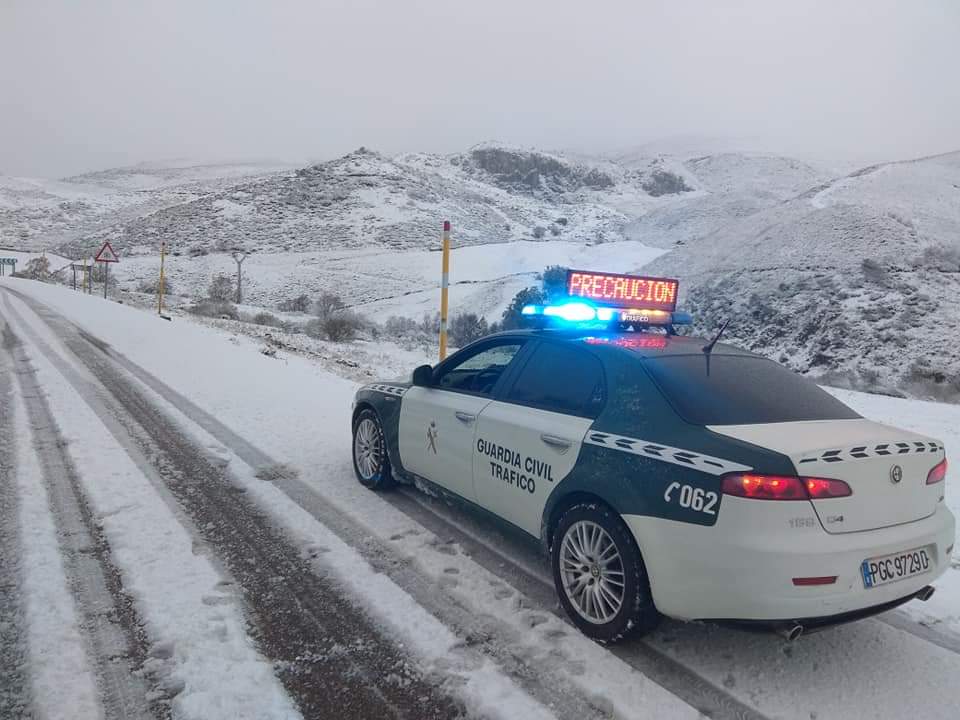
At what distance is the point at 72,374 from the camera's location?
10.0 meters

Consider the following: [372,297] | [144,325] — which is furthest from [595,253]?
[144,325]

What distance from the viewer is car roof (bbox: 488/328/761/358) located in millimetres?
3691

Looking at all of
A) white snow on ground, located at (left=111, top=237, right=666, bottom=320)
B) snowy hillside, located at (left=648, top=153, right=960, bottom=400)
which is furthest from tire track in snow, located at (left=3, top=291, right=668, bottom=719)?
white snow on ground, located at (left=111, top=237, right=666, bottom=320)

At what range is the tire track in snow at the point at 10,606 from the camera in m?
2.62

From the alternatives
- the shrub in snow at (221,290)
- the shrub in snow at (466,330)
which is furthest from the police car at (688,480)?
the shrub in snow at (221,290)

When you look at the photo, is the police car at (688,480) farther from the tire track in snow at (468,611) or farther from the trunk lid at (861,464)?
the tire track in snow at (468,611)

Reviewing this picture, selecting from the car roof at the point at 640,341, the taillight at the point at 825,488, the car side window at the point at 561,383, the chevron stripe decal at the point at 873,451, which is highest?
the car roof at the point at 640,341

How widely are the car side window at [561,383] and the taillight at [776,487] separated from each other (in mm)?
877

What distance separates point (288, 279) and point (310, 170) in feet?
137

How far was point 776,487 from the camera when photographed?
2.70 m

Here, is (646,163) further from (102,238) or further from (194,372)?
(194,372)

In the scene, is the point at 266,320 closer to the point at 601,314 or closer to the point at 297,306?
the point at 297,306

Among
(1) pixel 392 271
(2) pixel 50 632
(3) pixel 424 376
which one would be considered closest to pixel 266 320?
(1) pixel 392 271

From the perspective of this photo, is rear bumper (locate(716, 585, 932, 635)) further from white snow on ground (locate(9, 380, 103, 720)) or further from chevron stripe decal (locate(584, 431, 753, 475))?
white snow on ground (locate(9, 380, 103, 720))
